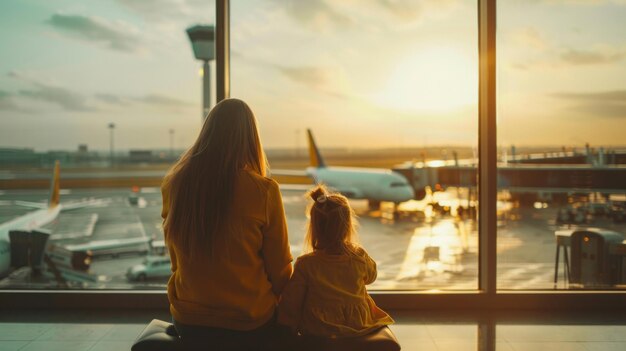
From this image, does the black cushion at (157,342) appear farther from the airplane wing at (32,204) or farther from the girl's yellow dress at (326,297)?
the airplane wing at (32,204)

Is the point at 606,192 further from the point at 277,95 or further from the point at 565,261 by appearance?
the point at 277,95

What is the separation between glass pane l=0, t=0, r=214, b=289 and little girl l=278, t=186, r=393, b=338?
2.25 metres

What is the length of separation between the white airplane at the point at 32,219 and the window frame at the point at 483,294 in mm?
551

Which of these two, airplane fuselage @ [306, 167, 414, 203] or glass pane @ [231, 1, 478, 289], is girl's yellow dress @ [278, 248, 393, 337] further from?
airplane fuselage @ [306, 167, 414, 203]

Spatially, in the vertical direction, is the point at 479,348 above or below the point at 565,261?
below

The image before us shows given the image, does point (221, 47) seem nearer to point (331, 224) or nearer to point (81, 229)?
point (331, 224)

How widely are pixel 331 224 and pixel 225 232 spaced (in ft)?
1.24

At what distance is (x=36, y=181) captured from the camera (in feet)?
13.7

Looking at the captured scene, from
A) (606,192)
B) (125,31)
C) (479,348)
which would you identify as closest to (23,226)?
(125,31)

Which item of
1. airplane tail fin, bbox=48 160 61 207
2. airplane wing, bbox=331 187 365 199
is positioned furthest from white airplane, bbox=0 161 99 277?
airplane wing, bbox=331 187 365 199

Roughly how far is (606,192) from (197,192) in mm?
3442

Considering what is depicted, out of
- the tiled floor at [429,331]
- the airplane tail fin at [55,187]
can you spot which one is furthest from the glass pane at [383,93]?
the airplane tail fin at [55,187]

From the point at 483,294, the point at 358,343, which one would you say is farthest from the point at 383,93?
the point at 358,343

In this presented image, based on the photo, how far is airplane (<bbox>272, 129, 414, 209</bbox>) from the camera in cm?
1073
